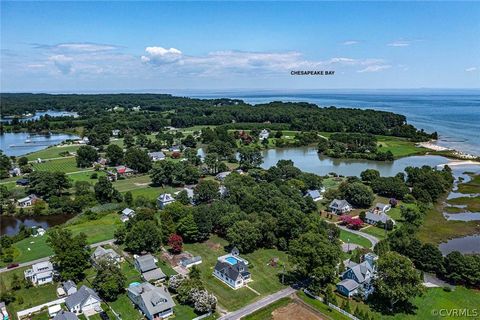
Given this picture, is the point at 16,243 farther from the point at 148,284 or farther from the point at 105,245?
the point at 148,284

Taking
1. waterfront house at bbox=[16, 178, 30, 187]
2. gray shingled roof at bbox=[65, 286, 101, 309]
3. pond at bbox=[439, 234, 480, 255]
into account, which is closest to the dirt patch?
gray shingled roof at bbox=[65, 286, 101, 309]

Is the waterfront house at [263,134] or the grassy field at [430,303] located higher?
the waterfront house at [263,134]

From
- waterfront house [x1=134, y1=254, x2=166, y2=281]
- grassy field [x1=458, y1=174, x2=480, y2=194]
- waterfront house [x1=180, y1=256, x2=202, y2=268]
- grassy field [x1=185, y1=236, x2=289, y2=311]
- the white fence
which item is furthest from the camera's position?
grassy field [x1=458, y1=174, x2=480, y2=194]

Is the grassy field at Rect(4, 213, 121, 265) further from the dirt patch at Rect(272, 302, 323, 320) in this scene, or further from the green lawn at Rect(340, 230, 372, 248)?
the green lawn at Rect(340, 230, 372, 248)

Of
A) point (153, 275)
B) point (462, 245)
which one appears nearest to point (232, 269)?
point (153, 275)

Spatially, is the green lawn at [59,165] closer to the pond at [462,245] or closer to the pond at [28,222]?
the pond at [28,222]

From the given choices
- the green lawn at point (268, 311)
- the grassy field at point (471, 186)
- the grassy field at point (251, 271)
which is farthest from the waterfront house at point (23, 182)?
the grassy field at point (471, 186)
